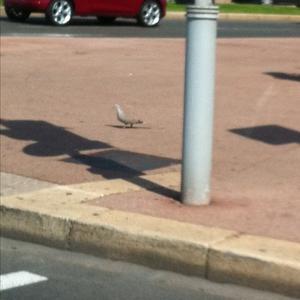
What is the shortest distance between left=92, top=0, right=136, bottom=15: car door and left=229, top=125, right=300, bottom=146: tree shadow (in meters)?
17.7

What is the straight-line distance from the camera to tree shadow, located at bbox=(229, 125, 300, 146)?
440 inches

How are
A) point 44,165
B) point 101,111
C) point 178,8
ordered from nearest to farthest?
point 44,165, point 101,111, point 178,8

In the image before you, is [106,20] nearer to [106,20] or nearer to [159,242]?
[106,20]

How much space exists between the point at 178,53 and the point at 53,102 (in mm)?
6988

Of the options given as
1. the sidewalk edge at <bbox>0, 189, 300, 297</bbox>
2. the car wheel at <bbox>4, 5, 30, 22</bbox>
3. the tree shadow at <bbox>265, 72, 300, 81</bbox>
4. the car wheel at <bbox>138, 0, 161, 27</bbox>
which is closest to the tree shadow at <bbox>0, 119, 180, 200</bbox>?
the sidewalk edge at <bbox>0, 189, 300, 297</bbox>

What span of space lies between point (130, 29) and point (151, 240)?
21.4 m

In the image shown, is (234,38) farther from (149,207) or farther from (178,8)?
(149,207)

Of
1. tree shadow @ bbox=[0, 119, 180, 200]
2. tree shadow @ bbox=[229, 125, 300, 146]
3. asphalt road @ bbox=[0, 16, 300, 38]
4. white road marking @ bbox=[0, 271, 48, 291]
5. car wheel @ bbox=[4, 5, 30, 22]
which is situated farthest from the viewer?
car wheel @ bbox=[4, 5, 30, 22]

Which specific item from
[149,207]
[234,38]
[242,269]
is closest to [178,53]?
[234,38]

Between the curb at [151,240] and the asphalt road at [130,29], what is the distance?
52.8 feet

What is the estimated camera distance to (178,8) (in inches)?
1513

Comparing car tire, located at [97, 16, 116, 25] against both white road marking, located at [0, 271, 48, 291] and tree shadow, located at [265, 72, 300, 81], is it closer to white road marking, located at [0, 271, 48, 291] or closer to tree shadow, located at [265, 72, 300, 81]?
tree shadow, located at [265, 72, 300, 81]

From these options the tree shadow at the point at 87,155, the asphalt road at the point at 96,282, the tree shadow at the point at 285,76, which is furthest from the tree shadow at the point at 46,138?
the tree shadow at the point at 285,76

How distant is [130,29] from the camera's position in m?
28.6
